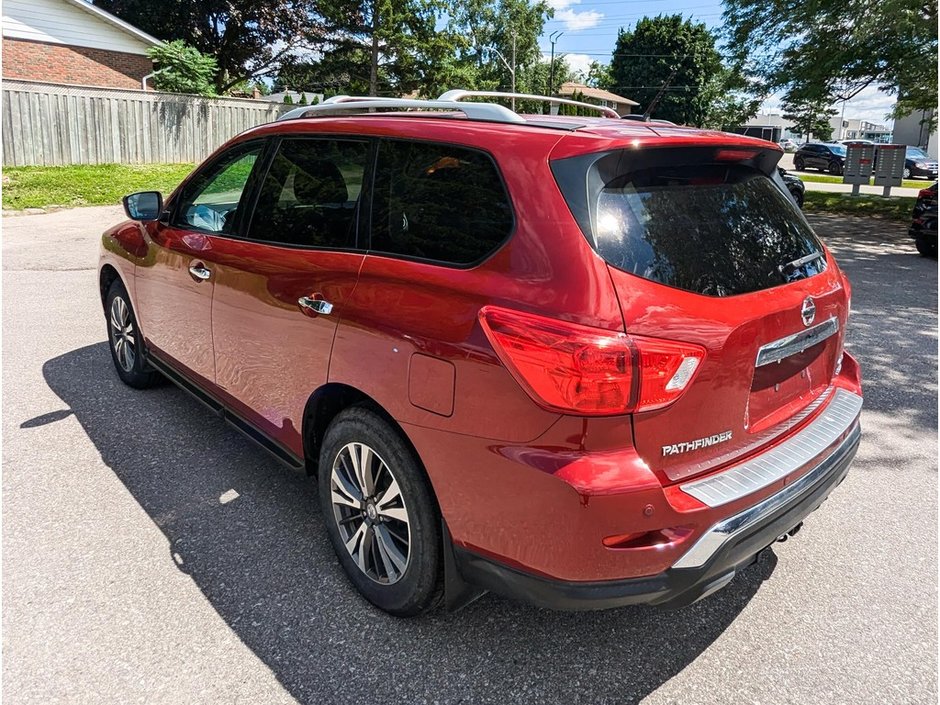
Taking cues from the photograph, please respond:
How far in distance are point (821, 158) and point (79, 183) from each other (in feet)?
113

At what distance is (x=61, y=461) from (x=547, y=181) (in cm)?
319

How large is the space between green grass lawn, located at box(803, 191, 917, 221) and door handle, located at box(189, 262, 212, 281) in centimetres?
1746

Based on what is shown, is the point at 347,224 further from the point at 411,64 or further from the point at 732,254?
the point at 411,64

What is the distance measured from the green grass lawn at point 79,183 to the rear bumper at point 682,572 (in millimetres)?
15206

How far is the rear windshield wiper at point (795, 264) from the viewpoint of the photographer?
8.36 feet

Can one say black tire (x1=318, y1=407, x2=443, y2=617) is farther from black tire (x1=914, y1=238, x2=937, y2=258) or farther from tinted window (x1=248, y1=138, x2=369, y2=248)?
black tire (x1=914, y1=238, x2=937, y2=258)

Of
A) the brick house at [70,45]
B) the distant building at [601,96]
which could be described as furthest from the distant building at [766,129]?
the brick house at [70,45]

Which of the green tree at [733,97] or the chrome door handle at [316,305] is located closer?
the chrome door handle at [316,305]

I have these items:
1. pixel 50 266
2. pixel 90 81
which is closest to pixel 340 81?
pixel 90 81

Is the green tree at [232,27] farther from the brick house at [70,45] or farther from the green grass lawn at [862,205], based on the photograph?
the green grass lawn at [862,205]

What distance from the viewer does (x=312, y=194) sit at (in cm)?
306

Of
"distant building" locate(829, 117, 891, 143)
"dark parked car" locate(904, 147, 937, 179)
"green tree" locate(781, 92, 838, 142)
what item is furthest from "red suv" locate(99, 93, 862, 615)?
"distant building" locate(829, 117, 891, 143)

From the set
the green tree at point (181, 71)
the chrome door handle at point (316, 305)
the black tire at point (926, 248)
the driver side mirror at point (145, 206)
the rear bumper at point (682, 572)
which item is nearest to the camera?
the rear bumper at point (682, 572)

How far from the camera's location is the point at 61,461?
3.86 metres
